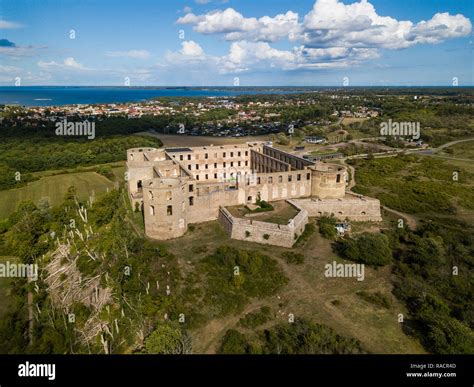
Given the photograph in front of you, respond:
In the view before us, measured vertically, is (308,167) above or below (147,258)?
above

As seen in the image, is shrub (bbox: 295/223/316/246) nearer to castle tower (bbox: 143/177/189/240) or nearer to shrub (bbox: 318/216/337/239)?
shrub (bbox: 318/216/337/239)

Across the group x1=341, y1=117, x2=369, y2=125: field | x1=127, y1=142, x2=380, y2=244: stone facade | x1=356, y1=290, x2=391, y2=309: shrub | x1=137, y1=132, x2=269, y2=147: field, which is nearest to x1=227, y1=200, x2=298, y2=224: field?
x1=127, y1=142, x2=380, y2=244: stone facade

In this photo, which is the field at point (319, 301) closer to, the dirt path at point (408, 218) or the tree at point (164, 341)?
the tree at point (164, 341)

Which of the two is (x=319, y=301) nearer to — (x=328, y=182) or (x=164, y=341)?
(x=164, y=341)

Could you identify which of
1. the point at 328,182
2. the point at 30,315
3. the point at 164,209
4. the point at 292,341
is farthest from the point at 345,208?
the point at 30,315
